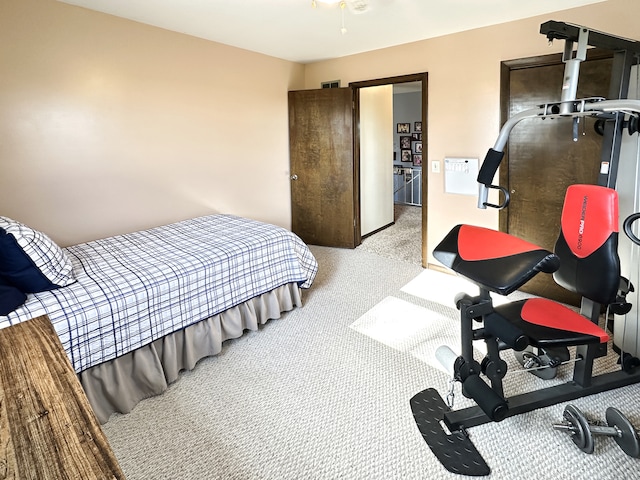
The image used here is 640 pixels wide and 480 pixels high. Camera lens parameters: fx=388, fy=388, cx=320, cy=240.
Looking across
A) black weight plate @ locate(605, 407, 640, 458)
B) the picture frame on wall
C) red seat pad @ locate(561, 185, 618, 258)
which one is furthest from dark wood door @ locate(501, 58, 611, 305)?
the picture frame on wall

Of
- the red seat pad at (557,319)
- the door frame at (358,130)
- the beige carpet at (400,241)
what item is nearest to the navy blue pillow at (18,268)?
the red seat pad at (557,319)

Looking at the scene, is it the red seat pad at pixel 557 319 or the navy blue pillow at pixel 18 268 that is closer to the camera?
the red seat pad at pixel 557 319

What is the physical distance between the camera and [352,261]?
15.0 ft

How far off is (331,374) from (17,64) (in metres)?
3.07

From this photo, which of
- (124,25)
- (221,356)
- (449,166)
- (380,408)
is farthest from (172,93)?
(380,408)

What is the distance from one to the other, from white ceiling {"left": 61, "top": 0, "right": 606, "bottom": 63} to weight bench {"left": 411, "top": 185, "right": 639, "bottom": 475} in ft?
6.33

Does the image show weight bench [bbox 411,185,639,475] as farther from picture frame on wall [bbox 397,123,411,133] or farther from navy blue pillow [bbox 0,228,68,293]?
picture frame on wall [bbox 397,123,411,133]

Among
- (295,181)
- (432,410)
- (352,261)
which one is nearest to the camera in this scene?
(432,410)

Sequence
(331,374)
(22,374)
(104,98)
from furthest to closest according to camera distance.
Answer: (104,98) < (331,374) < (22,374)

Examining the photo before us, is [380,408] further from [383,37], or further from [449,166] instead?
[383,37]

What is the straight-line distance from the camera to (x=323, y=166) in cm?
494

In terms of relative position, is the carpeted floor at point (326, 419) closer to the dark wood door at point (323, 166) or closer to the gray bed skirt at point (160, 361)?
the gray bed skirt at point (160, 361)

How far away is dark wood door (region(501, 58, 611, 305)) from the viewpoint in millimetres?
3027

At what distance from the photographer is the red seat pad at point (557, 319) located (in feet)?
5.88
